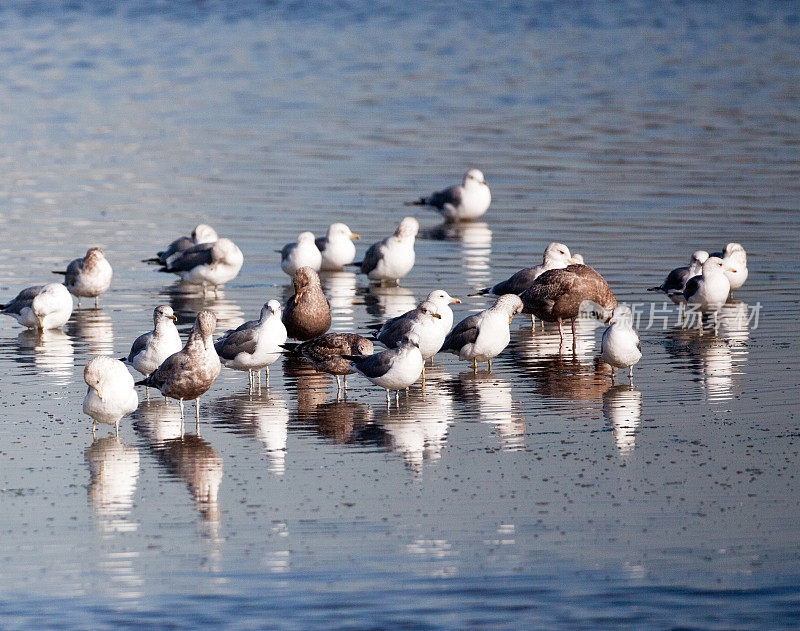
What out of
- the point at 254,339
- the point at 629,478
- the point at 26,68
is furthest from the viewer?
the point at 26,68

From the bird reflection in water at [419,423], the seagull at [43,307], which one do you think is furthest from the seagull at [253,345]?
the seagull at [43,307]

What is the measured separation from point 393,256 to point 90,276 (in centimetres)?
409

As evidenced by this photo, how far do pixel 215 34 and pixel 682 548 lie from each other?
2142 inches

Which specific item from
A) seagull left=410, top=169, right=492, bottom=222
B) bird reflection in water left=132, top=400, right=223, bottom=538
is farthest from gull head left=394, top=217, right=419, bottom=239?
bird reflection in water left=132, top=400, right=223, bottom=538

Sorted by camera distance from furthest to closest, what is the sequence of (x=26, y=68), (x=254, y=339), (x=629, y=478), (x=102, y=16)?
(x=102, y=16)
(x=26, y=68)
(x=254, y=339)
(x=629, y=478)

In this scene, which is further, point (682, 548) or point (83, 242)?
point (83, 242)

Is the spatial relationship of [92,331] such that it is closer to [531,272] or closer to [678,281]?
[531,272]

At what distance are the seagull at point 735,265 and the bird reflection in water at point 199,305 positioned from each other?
6100mm

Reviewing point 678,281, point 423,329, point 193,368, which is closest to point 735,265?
point 678,281

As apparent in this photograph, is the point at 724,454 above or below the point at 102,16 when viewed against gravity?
below

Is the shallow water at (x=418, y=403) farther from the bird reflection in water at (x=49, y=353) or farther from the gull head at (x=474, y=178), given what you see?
the gull head at (x=474, y=178)

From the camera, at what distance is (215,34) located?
198 ft

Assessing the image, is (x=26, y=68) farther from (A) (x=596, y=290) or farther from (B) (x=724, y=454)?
(B) (x=724, y=454)

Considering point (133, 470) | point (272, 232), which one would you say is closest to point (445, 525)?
point (133, 470)
